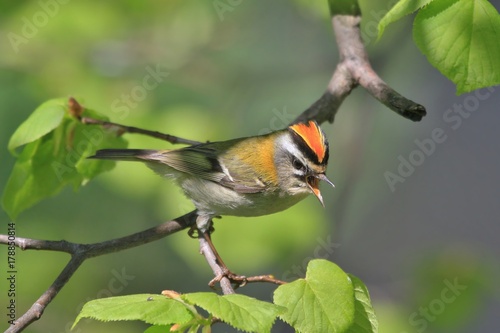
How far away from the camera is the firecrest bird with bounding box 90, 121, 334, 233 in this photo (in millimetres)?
2963

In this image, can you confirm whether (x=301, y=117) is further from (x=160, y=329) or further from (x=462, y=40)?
(x=160, y=329)

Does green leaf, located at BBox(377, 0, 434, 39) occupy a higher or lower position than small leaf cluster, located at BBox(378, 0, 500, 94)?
higher

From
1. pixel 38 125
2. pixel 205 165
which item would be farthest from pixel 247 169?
pixel 38 125

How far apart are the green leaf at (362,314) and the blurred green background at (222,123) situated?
2.04 metres

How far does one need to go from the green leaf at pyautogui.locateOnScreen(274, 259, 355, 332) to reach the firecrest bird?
951 millimetres

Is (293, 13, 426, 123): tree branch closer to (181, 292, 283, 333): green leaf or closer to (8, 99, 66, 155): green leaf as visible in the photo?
(8, 99, 66, 155): green leaf

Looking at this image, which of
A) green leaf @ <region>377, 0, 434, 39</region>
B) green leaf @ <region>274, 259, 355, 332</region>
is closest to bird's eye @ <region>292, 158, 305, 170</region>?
green leaf @ <region>274, 259, 355, 332</region>

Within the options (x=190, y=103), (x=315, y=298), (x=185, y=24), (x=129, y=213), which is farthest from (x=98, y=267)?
(x=315, y=298)

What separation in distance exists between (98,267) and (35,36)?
202cm

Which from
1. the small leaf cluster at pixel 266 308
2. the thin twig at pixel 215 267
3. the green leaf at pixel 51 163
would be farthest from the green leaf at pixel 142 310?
the green leaf at pixel 51 163

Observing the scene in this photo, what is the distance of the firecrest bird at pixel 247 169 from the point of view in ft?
9.72

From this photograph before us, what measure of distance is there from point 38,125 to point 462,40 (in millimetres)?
1617

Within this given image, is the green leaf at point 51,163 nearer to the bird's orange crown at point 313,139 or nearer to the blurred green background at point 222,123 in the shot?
the bird's orange crown at point 313,139

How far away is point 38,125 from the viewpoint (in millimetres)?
2604
